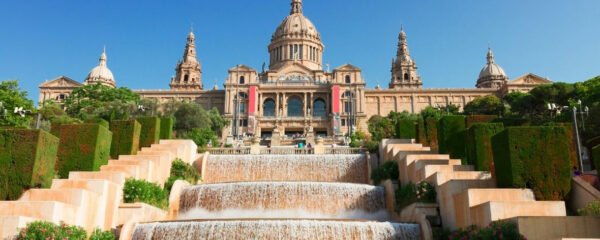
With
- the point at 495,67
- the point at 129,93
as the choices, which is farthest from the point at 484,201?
the point at 495,67

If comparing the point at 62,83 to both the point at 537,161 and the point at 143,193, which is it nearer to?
the point at 143,193

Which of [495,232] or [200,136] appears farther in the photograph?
[200,136]

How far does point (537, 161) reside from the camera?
13391 mm

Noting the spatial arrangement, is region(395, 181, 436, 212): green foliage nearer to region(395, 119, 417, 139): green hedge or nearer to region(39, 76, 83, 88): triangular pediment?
region(395, 119, 417, 139): green hedge

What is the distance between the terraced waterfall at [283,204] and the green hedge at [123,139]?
3.69 m

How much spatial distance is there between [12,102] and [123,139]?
63.7ft

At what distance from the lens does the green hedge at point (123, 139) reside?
20.3 meters

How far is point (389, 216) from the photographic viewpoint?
1714 cm

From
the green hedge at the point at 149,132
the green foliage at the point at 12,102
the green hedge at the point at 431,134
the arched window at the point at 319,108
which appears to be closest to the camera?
the green hedge at the point at 149,132

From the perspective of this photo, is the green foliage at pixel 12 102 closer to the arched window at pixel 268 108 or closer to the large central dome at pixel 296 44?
the arched window at pixel 268 108

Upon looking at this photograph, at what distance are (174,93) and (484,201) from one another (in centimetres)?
7410

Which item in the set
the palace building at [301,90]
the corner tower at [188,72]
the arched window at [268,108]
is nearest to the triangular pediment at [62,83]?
the palace building at [301,90]

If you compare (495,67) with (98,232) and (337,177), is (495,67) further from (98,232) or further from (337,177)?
(98,232)

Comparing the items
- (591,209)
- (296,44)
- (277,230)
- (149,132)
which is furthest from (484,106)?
(277,230)
